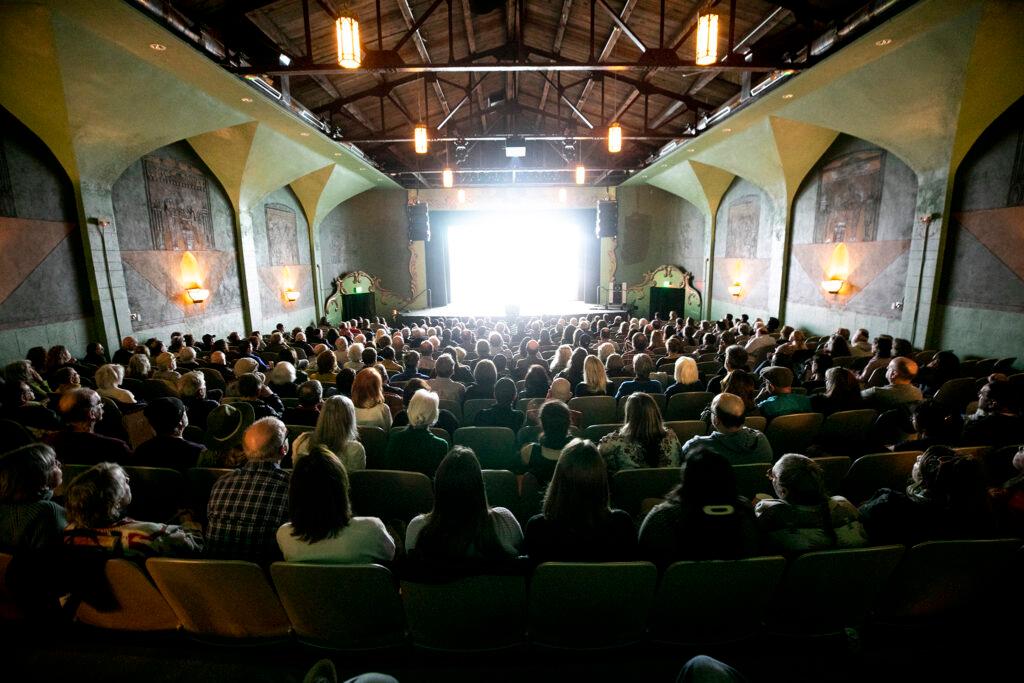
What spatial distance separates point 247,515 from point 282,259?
40.2ft

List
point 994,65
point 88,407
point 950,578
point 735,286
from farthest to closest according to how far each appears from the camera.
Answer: point 735,286, point 994,65, point 88,407, point 950,578

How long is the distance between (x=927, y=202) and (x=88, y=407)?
→ 10442 millimetres

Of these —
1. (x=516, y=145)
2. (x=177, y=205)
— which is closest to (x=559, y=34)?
(x=516, y=145)

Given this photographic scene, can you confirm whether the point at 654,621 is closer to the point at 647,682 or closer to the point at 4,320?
the point at 647,682

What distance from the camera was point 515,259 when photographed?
1750 centimetres

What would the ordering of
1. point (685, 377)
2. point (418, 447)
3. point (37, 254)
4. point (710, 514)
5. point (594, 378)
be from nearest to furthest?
point (710, 514) < point (418, 447) < point (594, 378) < point (685, 377) < point (37, 254)

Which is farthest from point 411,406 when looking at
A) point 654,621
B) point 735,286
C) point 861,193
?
point 735,286

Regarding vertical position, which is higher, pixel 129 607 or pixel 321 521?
pixel 321 521

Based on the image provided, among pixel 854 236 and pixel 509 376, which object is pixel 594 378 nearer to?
pixel 509 376

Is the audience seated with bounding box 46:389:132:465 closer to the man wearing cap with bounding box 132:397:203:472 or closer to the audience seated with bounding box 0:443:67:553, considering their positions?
the man wearing cap with bounding box 132:397:203:472

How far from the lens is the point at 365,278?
16562mm

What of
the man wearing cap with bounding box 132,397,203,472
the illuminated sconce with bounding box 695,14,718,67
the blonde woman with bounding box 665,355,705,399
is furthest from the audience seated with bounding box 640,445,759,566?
the illuminated sconce with bounding box 695,14,718,67

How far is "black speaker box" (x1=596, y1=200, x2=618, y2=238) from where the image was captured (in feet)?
53.2

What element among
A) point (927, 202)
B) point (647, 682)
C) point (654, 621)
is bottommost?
point (647, 682)
